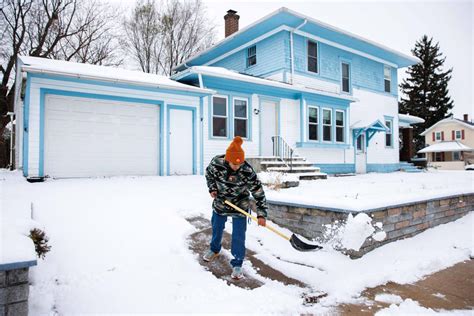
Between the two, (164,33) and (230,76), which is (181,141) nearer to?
(230,76)

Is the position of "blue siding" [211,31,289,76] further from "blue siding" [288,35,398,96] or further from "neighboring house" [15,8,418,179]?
"blue siding" [288,35,398,96]

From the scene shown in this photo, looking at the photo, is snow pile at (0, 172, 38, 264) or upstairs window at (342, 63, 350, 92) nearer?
snow pile at (0, 172, 38, 264)

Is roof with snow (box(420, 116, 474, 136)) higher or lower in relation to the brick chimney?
lower

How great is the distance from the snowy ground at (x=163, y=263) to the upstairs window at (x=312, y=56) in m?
10.7

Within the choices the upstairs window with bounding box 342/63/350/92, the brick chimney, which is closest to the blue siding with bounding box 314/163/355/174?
the upstairs window with bounding box 342/63/350/92

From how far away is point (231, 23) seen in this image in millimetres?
17562

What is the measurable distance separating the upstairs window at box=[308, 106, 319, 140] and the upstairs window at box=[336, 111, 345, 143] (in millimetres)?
1562

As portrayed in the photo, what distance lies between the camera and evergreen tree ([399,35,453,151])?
4109 cm

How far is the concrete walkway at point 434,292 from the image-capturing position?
315 centimetres

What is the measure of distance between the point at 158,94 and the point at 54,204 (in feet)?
18.9

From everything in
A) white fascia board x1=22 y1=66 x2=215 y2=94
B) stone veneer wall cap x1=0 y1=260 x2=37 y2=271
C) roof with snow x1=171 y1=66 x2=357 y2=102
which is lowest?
stone veneer wall cap x1=0 y1=260 x2=37 y2=271

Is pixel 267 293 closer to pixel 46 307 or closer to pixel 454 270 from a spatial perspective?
pixel 46 307

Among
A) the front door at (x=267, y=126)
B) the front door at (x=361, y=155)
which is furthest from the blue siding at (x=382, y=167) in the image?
the front door at (x=267, y=126)

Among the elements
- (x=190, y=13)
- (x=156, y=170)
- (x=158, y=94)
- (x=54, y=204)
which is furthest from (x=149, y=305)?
(x=190, y=13)
